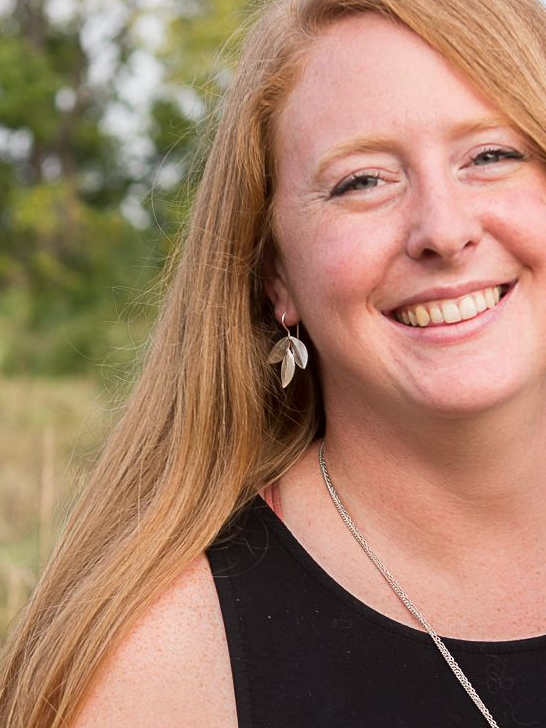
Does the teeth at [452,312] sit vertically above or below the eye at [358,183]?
below

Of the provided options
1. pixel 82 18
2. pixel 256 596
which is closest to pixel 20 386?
pixel 256 596

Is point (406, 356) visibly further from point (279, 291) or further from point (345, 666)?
point (345, 666)

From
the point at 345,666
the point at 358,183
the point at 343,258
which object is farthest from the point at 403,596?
the point at 358,183

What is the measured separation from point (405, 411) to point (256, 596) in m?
0.50

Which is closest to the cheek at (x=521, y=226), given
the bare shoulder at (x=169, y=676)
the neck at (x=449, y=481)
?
the neck at (x=449, y=481)

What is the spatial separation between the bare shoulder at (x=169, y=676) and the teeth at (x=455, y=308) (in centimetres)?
74

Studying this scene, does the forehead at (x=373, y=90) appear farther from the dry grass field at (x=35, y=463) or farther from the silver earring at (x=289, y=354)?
the dry grass field at (x=35, y=463)

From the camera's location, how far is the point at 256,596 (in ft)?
7.64

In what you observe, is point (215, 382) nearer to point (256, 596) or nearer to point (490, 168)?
point (256, 596)

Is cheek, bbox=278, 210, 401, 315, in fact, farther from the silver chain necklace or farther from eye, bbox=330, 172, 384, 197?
the silver chain necklace

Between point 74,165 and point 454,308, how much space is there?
22.1m

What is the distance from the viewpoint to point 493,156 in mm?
2230

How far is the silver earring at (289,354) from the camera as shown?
102 inches

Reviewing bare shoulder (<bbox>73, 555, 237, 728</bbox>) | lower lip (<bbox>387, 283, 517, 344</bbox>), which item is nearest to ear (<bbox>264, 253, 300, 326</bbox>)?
lower lip (<bbox>387, 283, 517, 344</bbox>)
